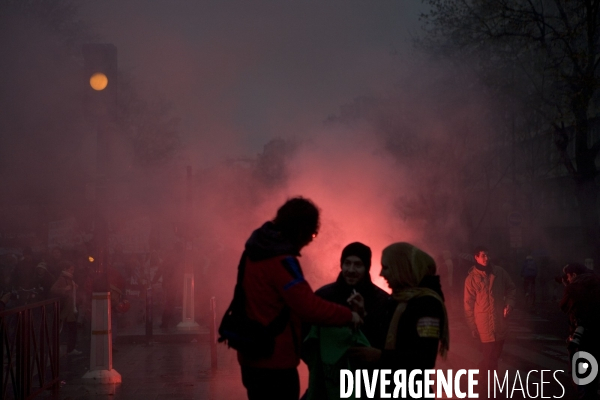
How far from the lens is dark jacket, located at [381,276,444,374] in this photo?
344cm

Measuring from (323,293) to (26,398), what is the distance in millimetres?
4382

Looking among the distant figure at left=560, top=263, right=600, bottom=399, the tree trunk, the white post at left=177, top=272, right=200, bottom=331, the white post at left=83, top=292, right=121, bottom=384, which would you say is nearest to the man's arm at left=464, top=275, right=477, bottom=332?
the distant figure at left=560, top=263, right=600, bottom=399

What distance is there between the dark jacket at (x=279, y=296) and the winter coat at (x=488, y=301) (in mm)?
5029

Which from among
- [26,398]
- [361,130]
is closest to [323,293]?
[26,398]

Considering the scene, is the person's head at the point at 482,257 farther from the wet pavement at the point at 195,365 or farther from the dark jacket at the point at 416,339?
the dark jacket at the point at 416,339

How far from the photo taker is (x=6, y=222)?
57.4ft

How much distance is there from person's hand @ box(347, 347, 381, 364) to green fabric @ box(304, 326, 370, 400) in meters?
0.09

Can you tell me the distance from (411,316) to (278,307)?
2.09 ft

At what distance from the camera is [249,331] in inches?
140

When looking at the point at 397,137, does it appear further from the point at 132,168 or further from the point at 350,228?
the point at 132,168

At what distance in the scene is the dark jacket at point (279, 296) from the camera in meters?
3.53

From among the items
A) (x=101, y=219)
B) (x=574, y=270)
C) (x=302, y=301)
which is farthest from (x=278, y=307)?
(x=101, y=219)

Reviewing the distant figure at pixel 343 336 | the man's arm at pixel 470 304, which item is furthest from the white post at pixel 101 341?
the distant figure at pixel 343 336

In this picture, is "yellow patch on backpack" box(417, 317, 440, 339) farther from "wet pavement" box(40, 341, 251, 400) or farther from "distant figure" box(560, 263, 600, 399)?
"wet pavement" box(40, 341, 251, 400)
